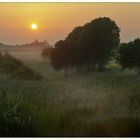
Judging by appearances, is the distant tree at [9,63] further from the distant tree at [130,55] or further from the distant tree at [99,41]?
the distant tree at [130,55]

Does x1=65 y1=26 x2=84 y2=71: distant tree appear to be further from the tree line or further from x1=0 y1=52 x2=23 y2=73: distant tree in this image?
x1=0 y1=52 x2=23 y2=73: distant tree

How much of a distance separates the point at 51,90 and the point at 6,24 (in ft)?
1.92

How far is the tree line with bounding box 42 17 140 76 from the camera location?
10.9 feet

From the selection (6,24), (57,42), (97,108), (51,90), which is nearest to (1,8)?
(6,24)

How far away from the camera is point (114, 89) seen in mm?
3309

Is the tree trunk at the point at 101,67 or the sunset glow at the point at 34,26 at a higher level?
the sunset glow at the point at 34,26

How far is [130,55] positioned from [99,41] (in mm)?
246

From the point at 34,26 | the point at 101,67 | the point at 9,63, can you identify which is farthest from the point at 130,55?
the point at 9,63

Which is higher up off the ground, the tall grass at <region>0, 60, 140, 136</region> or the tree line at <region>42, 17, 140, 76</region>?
the tree line at <region>42, 17, 140, 76</region>

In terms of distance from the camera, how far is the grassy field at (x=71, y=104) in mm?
3213

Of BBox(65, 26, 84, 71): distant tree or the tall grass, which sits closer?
the tall grass

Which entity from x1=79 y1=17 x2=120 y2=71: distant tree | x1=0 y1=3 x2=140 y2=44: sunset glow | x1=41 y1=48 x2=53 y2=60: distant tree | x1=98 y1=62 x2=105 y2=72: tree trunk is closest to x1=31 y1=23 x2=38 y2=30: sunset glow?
x1=0 y1=3 x2=140 y2=44: sunset glow

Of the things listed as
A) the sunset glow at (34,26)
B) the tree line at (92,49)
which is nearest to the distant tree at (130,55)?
the tree line at (92,49)

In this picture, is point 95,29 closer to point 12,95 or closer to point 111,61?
point 111,61
